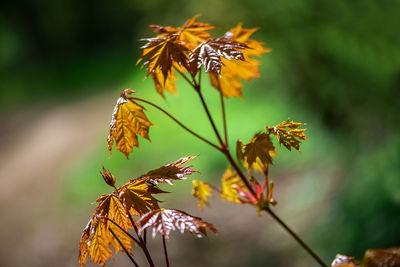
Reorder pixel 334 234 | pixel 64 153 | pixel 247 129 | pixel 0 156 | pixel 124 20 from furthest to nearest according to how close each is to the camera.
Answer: pixel 124 20, pixel 0 156, pixel 64 153, pixel 247 129, pixel 334 234

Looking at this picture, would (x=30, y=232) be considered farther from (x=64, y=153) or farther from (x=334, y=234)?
(x=334, y=234)

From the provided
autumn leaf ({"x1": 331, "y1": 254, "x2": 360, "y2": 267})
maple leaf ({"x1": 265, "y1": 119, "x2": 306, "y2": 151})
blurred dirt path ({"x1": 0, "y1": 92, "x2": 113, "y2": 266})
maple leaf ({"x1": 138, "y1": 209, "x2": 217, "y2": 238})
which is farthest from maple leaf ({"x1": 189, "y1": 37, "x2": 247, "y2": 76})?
blurred dirt path ({"x1": 0, "y1": 92, "x2": 113, "y2": 266})

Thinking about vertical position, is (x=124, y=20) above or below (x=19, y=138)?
above

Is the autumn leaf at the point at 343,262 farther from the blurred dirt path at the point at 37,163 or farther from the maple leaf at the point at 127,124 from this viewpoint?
the blurred dirt path at the point at 37,163

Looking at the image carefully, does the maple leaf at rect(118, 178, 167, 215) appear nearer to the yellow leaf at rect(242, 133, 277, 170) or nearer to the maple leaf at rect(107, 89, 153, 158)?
the maple leaf at rect(107, 89, 153, 158)

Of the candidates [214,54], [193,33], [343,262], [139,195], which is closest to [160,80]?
[193,33]

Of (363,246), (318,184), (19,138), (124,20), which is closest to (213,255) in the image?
(318,184)
